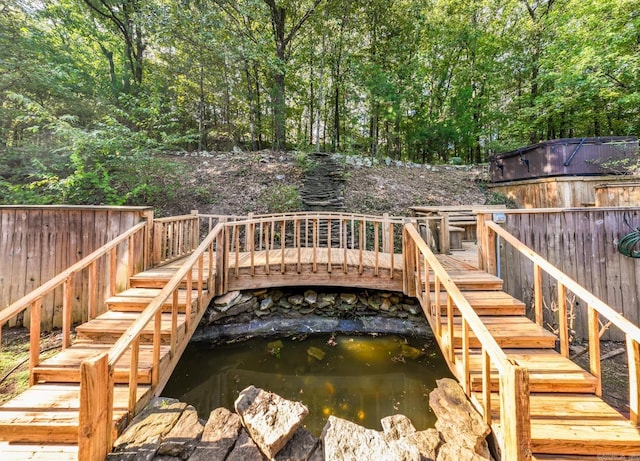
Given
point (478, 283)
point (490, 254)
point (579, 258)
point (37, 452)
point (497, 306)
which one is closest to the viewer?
point (37, 452)

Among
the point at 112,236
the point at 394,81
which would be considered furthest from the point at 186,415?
the point at 394,81

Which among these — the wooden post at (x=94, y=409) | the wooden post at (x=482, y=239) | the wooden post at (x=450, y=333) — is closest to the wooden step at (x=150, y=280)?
the wooden post at (x=94, y=409)

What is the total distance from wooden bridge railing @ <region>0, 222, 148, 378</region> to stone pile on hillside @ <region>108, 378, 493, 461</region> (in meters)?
1.18

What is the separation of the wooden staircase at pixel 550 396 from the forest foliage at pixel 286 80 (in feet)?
22.1

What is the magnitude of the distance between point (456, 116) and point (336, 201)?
348 inches

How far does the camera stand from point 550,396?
1.83 meters

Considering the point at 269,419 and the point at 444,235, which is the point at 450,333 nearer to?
the point at 269,419

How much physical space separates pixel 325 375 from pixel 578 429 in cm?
226

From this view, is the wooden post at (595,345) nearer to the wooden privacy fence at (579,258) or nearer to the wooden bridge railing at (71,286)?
the wooden privacy fence at (579,258)

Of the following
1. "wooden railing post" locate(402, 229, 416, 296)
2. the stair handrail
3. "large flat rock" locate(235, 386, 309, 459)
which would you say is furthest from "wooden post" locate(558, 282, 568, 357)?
the stair handrail

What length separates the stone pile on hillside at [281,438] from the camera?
1498 mm

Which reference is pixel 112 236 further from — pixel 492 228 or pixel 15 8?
pixel 15 8

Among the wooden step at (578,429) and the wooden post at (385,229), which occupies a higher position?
the wooden post at (385,229)

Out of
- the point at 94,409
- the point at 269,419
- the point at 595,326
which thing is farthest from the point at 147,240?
the point at 595,326
